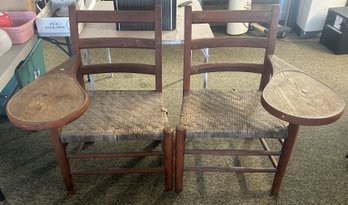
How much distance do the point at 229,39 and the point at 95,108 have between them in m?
0.70

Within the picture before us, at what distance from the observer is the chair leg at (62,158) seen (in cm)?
127

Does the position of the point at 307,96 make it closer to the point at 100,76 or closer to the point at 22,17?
the point at 22,17

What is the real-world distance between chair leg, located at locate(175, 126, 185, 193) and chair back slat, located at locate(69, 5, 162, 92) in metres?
0.34

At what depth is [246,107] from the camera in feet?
4.76

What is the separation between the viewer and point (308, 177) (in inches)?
65.2

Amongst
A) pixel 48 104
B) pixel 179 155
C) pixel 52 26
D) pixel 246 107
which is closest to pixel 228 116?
pixel 246 107

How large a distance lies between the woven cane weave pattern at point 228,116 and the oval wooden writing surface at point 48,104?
1.51 ft

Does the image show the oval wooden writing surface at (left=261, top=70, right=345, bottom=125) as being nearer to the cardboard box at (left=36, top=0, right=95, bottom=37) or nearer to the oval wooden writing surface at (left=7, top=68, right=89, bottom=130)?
the oval wooden writing surface at (left=7, top=68, right=89, bottom=130)

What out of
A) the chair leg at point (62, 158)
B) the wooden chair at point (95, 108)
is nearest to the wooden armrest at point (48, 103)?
the wooden chair at point (95, 108)

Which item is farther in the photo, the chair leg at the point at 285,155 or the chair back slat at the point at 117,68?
the chair back slat at the point at 117,68

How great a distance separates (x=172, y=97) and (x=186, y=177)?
771 millimetres

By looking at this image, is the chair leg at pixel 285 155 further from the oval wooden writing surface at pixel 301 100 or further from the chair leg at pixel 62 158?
the chair leg at pixel 62 158

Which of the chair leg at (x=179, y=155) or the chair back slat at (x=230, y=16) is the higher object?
the chair back slat at (x=230, y=16)

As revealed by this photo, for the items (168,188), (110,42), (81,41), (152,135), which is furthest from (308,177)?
(81,41)
